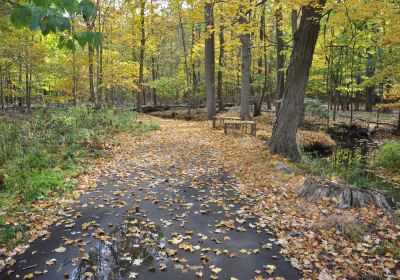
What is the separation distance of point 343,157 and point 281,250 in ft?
31.7

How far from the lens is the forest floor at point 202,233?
14.1ft

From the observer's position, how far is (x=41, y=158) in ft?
26.4

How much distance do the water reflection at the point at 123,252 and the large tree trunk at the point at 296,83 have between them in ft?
20.1

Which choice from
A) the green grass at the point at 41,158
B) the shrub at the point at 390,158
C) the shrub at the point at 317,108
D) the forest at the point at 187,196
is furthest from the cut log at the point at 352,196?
the shrub at the point at 317,108

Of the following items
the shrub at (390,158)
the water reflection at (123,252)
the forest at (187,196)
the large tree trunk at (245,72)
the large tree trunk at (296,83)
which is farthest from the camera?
the large tree trunk at (245,72)

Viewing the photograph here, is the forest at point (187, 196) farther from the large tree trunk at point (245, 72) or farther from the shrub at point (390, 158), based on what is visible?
the large tree trunk at point (245, 72)

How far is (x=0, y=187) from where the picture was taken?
6.45 metres

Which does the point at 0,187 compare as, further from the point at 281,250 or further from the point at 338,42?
the point at 338,42

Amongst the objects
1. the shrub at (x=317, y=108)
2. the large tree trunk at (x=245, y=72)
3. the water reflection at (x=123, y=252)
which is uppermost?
the large tree trunk at (x=245, y=72)

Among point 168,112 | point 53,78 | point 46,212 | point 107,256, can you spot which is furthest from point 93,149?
point 168,112

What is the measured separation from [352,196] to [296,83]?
462 cm

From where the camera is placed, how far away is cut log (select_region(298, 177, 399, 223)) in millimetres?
6027

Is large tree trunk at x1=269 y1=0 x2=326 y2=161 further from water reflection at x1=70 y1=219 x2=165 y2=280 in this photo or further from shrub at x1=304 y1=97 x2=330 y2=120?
shrub at x1=304 y1=97 x2=330 y2=120

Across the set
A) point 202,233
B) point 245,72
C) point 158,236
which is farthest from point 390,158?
point 158,236
